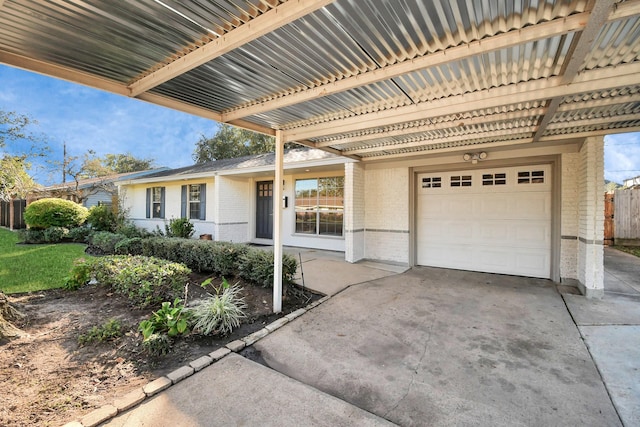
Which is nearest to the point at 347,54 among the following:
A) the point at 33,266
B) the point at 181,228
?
the point at 33,266

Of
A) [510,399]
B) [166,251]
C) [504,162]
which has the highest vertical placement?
[504,162]

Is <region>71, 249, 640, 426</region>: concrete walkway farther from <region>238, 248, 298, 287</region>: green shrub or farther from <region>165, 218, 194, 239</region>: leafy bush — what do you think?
<region>165, 218, 194, 239</region>: leafy bush

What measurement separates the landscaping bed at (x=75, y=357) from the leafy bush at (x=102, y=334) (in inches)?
2.0

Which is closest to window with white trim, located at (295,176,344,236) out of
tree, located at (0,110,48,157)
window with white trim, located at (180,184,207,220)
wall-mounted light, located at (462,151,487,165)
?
wall-mounted light, located at (462,151,487,165)

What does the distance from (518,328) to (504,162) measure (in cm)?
390

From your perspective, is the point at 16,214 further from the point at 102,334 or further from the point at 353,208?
the point at 353,208

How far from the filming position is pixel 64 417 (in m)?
2.15

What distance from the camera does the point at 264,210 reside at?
1116 centimetres

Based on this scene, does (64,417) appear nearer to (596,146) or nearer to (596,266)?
(596,266)

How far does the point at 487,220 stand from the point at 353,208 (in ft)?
10.3

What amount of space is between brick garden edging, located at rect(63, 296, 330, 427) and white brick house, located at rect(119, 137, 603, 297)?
4514mm

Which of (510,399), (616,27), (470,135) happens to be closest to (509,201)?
(470,135)

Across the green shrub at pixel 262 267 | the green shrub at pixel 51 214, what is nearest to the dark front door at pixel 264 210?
the green shrub at pixel 262 267

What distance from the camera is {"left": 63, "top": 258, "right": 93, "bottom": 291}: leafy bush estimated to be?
498cm
